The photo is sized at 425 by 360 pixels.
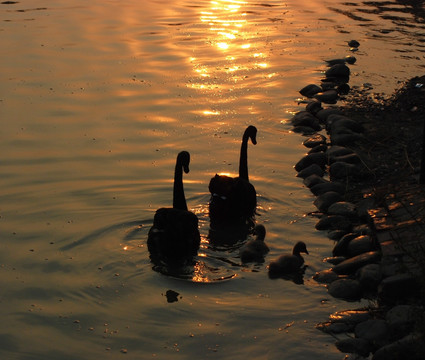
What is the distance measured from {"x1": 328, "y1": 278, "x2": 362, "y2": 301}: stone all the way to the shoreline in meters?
0.01

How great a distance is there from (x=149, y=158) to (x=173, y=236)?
411 cm

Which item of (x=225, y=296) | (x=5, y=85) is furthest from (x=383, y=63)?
(x=225, y=296)

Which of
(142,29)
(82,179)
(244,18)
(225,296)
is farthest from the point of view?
(244,18)

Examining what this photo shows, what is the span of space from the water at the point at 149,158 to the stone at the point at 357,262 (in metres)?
0.40

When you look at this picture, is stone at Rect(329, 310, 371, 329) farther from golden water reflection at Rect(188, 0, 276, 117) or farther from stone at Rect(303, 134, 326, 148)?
golden water reflection at Rect(188, 0, 276, 117)

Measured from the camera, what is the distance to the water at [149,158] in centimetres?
920

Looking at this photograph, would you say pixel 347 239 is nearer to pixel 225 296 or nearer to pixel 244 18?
pixel 225 296

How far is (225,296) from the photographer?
9.84 meters

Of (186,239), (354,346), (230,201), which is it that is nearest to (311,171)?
(230,201)

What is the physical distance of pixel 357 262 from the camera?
10242 millimetres

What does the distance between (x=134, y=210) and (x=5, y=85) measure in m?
6.97

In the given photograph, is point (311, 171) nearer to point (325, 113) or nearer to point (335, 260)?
point (335, 260)

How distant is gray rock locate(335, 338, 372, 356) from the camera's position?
8453 mm

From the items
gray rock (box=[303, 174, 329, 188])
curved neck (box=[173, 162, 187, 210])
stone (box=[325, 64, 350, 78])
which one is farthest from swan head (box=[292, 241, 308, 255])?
stone (box=[325, 64, 350, 78])
